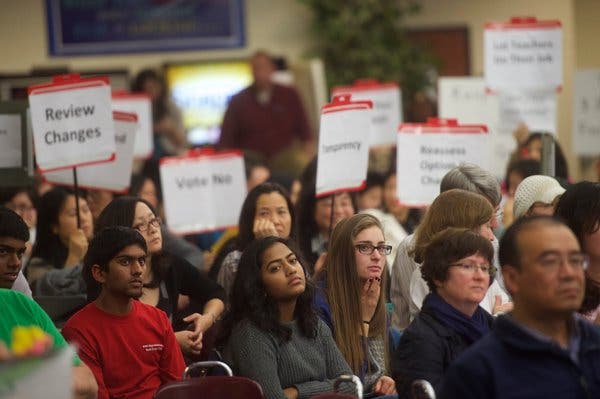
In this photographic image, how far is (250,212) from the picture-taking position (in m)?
8.23

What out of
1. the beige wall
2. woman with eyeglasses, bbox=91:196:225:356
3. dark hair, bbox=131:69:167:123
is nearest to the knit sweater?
woman with eyeglasses, bbox=91:196:225:356

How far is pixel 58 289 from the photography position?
772 centimetres

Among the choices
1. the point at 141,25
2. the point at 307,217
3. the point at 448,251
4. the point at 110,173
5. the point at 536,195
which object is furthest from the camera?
the point at 141,25

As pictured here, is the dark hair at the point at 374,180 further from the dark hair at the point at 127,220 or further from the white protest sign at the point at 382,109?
the dark hair at the point at 127,220

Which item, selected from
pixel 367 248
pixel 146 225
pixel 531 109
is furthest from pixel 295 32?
pixel 367 248

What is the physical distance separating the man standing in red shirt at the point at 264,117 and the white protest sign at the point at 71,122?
670cm

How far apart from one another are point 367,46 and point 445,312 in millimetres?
12231

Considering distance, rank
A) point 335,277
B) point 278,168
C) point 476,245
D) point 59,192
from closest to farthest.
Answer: point 476,245 < point 335,277 < point 59,192 < point 278,168

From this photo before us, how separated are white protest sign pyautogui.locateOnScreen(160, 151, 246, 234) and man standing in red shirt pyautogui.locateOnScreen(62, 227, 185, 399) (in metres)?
3.21

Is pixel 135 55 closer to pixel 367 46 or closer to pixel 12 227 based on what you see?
pixel 367 46

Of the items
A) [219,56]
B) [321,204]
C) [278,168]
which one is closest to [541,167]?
[321,204]

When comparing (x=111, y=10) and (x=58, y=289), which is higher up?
(x=111, y=10)

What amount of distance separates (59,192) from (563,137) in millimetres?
10667

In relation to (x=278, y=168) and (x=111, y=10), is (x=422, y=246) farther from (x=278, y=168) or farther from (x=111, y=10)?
(x=111, y=10)
